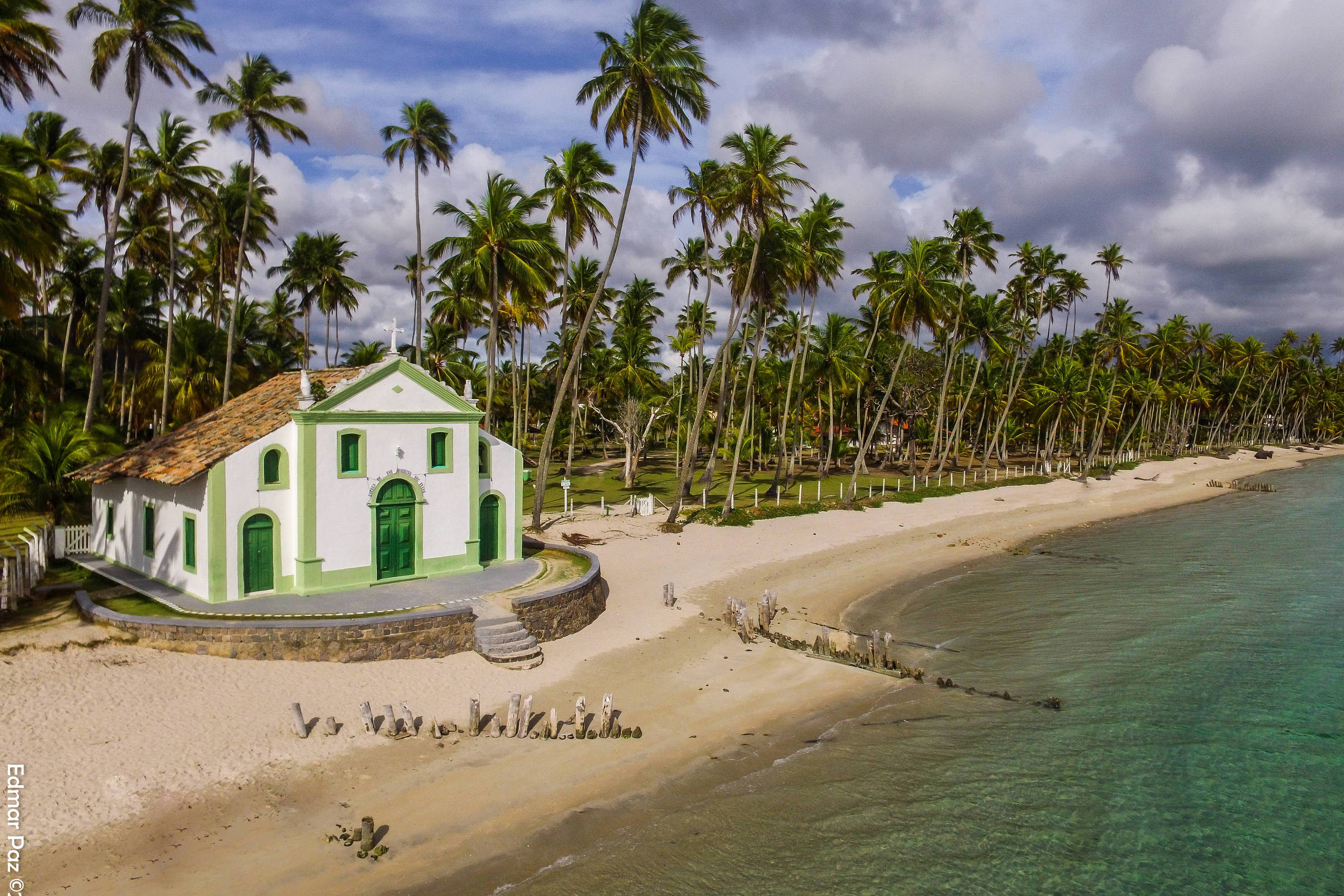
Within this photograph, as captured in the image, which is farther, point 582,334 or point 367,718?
point 582,334

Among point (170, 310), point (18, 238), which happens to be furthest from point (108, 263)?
point (18, 238)

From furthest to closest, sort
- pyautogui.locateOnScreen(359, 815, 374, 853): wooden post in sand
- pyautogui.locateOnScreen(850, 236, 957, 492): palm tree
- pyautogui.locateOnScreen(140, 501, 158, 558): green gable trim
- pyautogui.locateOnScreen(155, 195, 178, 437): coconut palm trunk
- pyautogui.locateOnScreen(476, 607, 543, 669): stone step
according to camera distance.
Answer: pyautogui.locateOnScreen(850, 236, 957, 492): palm tree < pyautogui.locateOnScreen(155, 195, 178, 437): coconut palm trunk < pyautogui.locateOnScreen(140, 501, 158, 558): green gable trim < pyautogui.locateOnScreen(476, 607, 543, 669): stone step < pyautogui.locateOnScreen(359, 815, 374, 853): wooden post in sand

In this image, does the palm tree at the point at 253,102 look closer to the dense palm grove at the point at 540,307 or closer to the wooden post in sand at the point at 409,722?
the dense palm grove at the point at 540,307

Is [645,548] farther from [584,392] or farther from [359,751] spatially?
[584,392]

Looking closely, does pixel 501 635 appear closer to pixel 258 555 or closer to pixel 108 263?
pixel 258 555

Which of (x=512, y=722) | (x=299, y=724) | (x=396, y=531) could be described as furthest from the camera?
(x=396, y=531)

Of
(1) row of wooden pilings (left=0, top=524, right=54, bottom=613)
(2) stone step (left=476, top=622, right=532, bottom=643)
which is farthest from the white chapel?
(2) stone step (left=476, top=622, right=532, bottom=643)

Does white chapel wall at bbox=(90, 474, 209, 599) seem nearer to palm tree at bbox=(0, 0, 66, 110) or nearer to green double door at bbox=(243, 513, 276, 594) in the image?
green double door at bbox=(243, 513, 276, 594)
